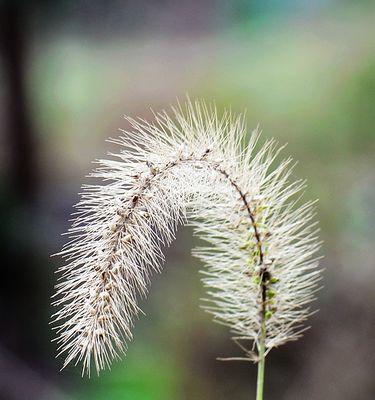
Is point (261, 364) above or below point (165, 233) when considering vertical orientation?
below

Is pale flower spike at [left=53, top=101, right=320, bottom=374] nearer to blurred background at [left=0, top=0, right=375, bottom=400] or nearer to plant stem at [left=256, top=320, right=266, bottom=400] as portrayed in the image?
plant stem at [left=256, top=320, right=266, bottom=400]

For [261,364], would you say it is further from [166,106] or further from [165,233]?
[166,106]

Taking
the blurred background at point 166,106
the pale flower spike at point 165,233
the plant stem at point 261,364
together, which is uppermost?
the blurred background at point 166,106

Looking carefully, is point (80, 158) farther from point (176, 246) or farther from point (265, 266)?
point (265, 266)

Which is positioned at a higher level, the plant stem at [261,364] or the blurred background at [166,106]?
the blurred background at [166,106]

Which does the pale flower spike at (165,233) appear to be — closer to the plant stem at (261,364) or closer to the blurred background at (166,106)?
the plant stem at (261,364)

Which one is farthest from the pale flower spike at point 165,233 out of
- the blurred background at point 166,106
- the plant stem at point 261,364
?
the blurred background at point 166,106

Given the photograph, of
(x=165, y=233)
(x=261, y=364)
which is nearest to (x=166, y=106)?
(x=165, y=233)

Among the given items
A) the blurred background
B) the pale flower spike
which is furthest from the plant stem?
the blurred background

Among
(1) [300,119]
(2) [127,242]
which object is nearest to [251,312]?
(2) [127,242]
